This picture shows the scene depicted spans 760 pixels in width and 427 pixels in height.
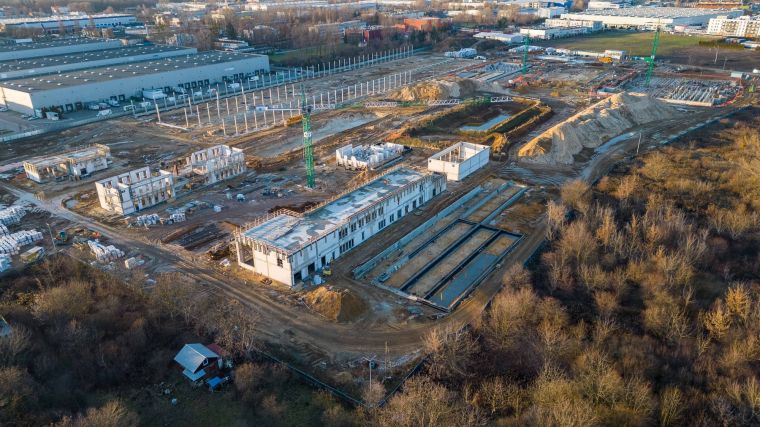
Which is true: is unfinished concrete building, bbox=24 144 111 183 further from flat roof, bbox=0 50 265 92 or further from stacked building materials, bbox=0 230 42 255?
flat roof, bbox=0 50 265 92

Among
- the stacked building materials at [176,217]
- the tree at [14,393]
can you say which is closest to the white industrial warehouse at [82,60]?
the stacked building materials at [176,217]

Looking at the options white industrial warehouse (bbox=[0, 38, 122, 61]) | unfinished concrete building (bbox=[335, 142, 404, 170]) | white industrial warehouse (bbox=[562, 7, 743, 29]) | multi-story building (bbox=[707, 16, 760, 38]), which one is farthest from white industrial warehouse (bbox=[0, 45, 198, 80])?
multi-story building (bbox=[707, 16, 760, 38])

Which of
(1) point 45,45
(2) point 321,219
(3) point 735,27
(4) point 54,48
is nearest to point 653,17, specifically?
(3) point 735,27

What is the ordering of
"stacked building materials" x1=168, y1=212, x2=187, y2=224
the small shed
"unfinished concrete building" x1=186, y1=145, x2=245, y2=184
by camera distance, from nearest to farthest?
the small shed → "stacked building materials" x1=168, y1=212, x2=187, y2=224 → "unfinished concrete building" x1=186, y1=145, x2=245, y2=184

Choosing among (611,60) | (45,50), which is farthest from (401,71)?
(45,50)

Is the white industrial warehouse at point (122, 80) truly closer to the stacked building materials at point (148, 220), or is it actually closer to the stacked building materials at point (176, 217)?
the stacked building materials at point (148, 220)

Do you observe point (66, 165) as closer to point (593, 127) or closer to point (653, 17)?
point (593, 127)

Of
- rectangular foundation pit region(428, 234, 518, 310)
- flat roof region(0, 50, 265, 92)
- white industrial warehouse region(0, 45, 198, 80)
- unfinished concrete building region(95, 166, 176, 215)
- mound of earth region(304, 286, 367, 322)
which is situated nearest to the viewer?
mound of earth region(304, 286, 367, 322)
